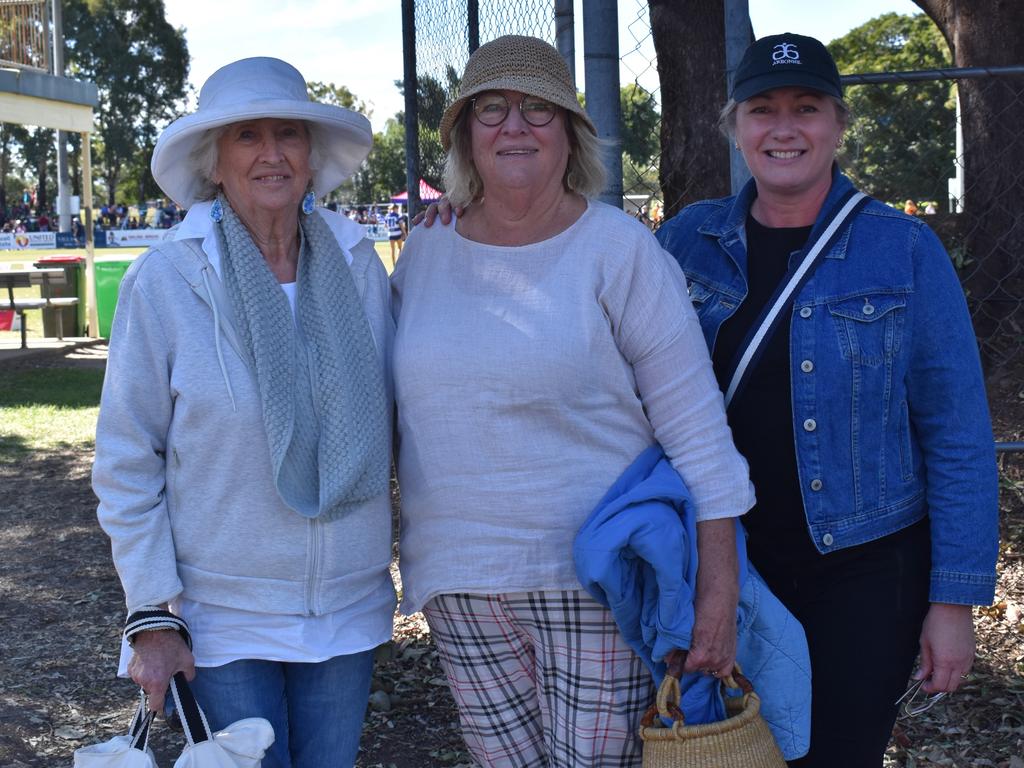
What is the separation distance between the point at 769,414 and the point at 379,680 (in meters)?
2.57

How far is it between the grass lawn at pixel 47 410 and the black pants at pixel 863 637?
7.66 meters

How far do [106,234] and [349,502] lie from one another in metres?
41.9

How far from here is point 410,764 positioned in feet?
13.1

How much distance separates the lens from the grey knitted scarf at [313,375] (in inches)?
88.7

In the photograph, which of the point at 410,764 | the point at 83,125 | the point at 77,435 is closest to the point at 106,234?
the point at 83,125

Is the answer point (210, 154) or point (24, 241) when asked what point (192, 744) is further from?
point (24, 241)

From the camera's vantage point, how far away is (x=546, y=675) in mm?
2447

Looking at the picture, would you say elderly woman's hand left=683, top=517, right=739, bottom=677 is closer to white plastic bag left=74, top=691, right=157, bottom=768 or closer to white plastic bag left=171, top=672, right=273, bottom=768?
white plastic bag left=171, top=672, right=273, bottom=768

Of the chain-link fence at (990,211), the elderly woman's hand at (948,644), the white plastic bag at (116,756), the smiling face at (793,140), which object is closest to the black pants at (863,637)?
the elderly woman's hand at (948,644)

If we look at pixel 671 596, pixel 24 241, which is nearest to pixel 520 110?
pixel 671 596

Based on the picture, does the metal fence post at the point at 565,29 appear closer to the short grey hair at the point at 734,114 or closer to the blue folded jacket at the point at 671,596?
the short grey hair at the point at 734,114

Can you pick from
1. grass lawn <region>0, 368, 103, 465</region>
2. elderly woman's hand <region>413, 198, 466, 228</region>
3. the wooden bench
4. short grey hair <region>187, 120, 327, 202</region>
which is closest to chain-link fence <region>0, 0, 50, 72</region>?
the wooden bench

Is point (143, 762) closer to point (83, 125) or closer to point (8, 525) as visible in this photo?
point (8, 525)

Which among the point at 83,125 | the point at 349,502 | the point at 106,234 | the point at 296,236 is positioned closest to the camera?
the point at 349,502
